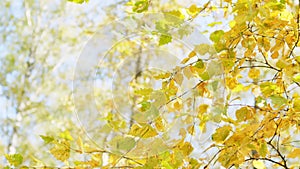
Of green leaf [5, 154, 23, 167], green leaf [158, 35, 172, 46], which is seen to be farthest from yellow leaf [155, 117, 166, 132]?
green leaf [5, 154, 23, 167]

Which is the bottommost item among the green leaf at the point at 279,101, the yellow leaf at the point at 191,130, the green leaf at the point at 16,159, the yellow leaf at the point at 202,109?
the green leaf at the point at 16,159

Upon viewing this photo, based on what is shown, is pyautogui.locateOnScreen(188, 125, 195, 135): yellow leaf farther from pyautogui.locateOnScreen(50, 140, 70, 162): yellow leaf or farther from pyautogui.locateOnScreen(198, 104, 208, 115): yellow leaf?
pyautogui.locateOnScreen(50, 140, 70, 162): yellow leaf

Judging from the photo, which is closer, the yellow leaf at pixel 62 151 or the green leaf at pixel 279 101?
the green leaf at pixel 279 101

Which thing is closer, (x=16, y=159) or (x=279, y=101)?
(x=279, y=101)

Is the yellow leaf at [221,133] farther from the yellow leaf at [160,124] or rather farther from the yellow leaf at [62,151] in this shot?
the yellow leaf at [62,151]

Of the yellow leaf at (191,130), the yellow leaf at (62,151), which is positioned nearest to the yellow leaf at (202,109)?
the yellow leaf at (191,130)

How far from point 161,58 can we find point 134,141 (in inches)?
10.3

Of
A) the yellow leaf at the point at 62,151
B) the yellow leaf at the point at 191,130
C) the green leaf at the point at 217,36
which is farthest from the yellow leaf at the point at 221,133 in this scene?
the yellow leaf at the point at 62,151

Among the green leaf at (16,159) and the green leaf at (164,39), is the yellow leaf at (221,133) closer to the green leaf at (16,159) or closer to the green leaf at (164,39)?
the green leaf at (164,39)

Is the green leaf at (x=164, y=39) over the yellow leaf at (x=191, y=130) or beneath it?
over

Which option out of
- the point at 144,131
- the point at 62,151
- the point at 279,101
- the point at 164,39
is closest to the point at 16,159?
the point at 62,151

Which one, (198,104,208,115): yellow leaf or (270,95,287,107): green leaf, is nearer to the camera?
(270,95,287,107): green leaf

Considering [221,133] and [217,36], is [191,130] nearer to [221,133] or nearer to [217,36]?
[221,133]

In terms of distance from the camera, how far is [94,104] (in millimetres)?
991
